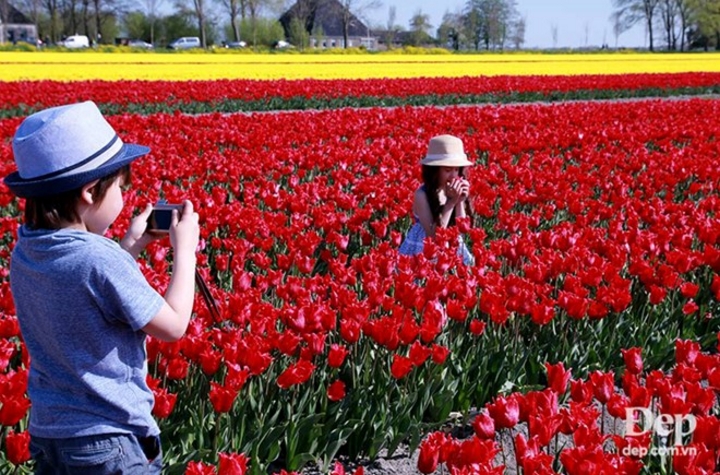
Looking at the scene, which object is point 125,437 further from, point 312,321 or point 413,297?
point 413,297

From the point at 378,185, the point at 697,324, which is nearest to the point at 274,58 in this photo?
the point at 378,185

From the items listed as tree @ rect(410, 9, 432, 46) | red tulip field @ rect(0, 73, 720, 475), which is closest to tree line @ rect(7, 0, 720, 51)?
tree @ rect(410, 9, 432, 46)

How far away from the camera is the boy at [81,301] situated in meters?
1.99

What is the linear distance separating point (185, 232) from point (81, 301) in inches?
13.9

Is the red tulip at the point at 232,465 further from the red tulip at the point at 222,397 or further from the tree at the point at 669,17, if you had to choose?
the tree at the point at 669,17

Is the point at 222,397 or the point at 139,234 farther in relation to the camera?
the point at 222,397

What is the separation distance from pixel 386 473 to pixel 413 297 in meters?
0.83

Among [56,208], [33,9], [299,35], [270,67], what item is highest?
[33,9]

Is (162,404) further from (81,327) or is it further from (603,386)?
(603,386)

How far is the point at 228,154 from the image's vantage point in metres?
10.0

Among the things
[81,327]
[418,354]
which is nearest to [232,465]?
[81,327]

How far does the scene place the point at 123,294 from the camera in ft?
6.59

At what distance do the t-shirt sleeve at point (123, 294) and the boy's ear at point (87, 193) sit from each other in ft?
0.45

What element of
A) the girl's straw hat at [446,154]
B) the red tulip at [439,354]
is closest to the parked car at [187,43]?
the girl's straw hat at [446,154]
